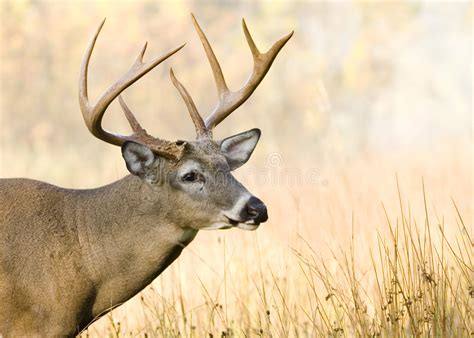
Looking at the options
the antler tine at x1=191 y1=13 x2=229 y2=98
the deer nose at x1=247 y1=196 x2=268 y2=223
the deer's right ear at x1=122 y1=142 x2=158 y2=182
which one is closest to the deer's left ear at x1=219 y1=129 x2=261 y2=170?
the antler tine at x1=191 y1=13 x2=229 y2=98

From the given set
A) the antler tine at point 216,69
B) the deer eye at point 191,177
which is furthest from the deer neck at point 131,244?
the antler tine at point 216,69

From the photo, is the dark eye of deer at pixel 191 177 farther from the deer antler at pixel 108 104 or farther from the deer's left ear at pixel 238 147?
the deer's left ear at pixel 238 147

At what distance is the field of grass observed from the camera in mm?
5859

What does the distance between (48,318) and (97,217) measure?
793 millimetres

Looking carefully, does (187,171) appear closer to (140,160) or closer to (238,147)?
(140,160)

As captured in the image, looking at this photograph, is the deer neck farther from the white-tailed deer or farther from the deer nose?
the deer nose

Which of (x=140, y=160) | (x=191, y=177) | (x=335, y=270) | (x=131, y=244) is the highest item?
(x=140, y=160)

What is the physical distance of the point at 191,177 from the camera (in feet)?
20.4

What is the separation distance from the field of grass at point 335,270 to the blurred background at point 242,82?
250 centimetres

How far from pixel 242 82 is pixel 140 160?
2547 cm

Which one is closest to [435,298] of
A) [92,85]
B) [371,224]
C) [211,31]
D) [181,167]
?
[181,167]

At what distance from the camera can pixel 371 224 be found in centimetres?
999

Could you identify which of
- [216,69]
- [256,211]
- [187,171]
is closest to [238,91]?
[216,69]

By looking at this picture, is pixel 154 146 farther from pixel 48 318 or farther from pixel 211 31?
pixel 211 31
